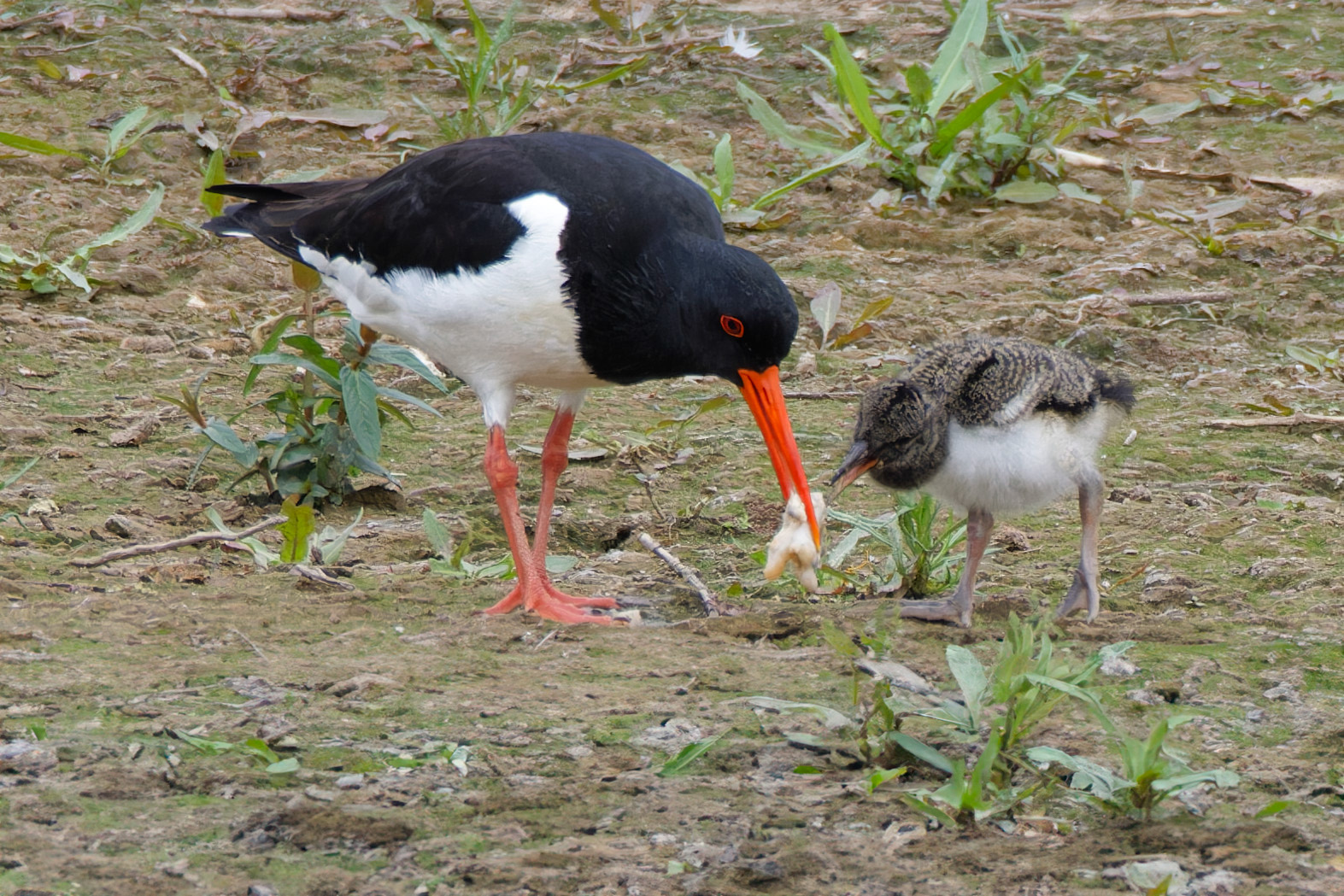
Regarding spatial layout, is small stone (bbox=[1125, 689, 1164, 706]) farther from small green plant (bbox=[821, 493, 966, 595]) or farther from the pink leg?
the pink leg

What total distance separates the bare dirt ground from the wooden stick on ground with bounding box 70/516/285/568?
0.05 m

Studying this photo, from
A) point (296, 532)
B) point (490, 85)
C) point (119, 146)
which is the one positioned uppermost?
point (490, 85)

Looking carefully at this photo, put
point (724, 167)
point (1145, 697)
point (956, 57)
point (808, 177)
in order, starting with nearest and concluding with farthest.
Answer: point (1145, 697) → point (724, 167) → point (808, 177) → point (956, 57)

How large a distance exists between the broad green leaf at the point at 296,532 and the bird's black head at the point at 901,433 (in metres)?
1.69

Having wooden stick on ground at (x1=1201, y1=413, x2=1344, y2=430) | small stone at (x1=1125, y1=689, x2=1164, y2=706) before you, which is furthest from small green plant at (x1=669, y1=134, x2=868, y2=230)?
small stone at (x1=1125, y1=689, x2=1164, y2=706)

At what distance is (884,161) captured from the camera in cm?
803

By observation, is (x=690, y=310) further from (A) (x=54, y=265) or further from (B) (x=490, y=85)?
(B) (x=490, y=85)

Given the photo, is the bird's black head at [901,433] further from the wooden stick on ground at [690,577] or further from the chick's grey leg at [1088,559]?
the wooden stick on ground at [690,577]

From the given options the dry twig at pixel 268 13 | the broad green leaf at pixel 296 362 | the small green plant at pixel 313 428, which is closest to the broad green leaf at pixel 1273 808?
the small green plant at pixel 313 428

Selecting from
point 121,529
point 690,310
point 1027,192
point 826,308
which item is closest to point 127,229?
point 121,529

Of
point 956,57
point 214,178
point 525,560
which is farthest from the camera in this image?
point 956,57

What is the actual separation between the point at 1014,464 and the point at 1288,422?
2254 millimetres

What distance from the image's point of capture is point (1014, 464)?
396 cm

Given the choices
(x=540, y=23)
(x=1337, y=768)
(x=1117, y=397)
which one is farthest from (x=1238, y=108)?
(x=1337, y=768)
